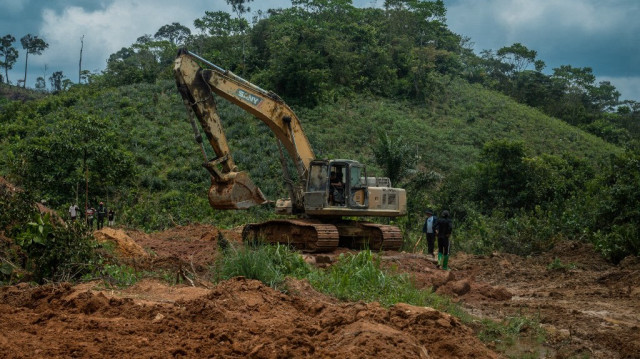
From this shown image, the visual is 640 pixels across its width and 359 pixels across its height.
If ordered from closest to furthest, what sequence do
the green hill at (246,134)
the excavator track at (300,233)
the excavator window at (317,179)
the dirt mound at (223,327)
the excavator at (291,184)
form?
the dirt mound at (223,327) → the excavator at (291,184) → the excavator track at (300,233) → the excavator window at (317,179) → the green hill at (246,134)

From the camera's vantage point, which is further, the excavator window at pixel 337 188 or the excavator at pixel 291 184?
the excavator window at pixel 337 188

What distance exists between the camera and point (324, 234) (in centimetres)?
1459

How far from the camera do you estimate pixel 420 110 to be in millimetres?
45750

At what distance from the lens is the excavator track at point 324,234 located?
14.7 metres

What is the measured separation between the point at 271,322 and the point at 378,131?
28.5 meters

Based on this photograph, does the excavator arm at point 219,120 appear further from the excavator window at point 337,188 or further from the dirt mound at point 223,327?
the dirt mound at point 223,327

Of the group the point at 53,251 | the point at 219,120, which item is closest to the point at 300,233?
the point at 219,120

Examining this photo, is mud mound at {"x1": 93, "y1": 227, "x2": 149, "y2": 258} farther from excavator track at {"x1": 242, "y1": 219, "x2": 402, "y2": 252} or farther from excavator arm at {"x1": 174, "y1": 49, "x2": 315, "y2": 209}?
excavator track at {"x1": 242, "y1": 219, "x2": 402, "y2": 252}

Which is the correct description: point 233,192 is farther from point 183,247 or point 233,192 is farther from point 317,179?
point 183,247

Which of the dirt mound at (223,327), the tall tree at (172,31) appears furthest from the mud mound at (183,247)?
the tall tree at (172,31)

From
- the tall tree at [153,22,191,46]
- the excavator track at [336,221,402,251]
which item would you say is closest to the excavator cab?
the excavator track at [336,221,402,251]

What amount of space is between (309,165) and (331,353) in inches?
401

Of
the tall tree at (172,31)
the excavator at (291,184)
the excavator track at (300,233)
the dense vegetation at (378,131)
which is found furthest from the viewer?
the tall tree at (172,31)

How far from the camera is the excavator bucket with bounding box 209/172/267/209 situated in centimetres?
1418
